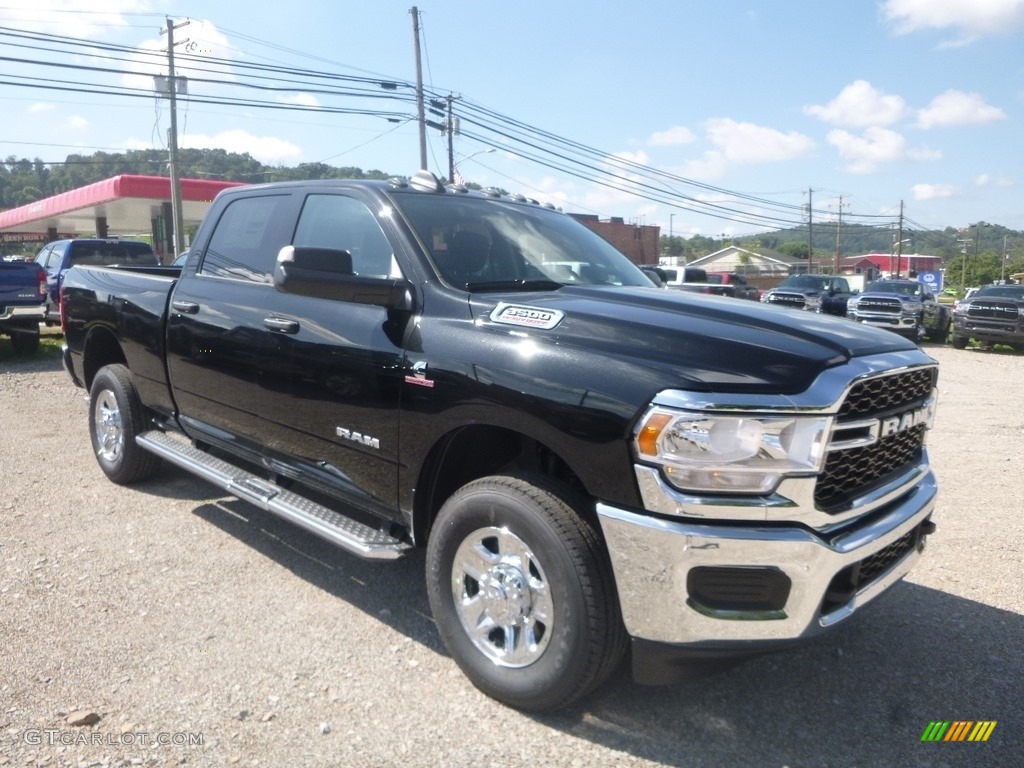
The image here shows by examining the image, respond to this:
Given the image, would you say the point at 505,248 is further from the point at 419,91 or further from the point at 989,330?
the point at 419,91

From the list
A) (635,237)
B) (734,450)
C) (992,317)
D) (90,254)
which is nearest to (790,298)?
(992,317)

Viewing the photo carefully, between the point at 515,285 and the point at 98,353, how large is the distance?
392cm

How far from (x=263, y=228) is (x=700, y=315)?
2.52m

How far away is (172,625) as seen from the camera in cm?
369

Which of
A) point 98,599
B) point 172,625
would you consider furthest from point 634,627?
point 98,599

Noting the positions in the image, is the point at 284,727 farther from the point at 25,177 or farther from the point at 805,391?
the point at 25,177

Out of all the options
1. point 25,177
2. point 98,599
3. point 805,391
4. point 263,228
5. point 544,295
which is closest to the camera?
point 805,391

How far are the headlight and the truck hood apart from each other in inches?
4.1

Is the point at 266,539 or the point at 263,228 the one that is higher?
the point at 263,228

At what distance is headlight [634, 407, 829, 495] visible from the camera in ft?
8.24

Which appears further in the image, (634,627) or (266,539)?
(266,539)

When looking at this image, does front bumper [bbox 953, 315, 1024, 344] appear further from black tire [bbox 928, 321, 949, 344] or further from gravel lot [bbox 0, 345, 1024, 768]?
gravel lot [bbox 0, 345, 1024, 768]

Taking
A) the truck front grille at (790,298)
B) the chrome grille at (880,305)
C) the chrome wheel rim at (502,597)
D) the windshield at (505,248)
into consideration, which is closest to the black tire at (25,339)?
the windshield at (505,248)

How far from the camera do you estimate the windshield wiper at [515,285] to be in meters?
3.49
